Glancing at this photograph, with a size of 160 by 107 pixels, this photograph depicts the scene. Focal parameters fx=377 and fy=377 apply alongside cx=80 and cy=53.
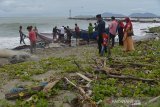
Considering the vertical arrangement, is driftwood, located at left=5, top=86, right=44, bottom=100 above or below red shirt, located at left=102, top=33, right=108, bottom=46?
below

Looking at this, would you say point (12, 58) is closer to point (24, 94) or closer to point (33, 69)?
point (33, 69)

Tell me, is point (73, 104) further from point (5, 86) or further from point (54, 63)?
point (54, 63)

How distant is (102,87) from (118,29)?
45.8 ft

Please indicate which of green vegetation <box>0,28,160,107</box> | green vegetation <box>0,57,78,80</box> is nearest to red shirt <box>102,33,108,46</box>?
green vegetation <box>0,57,78,80</box>

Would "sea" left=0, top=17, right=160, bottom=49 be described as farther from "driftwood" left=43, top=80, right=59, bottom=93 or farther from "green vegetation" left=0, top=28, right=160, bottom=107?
"driftwood" left=43, top=80, right=59, bottom=93

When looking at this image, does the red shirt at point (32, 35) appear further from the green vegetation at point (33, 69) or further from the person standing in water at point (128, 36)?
the green vegetation at point (33, 69)

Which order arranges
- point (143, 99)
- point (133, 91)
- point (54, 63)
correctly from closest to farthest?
point (143, 99)
point (133, 91)
point (54, 63)

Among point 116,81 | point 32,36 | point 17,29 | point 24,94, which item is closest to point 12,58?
point 32,36

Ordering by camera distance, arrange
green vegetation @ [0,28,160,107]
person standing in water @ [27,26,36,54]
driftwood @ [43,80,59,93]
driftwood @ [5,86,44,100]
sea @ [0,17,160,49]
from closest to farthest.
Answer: green vegetation @ [0,28,160,107] < driftwood @ [5,86,44,100] < driftwood @ [43,80,59,93] < person standing in water @ [27,26,36,54] < sea @ [0,17,160,49]

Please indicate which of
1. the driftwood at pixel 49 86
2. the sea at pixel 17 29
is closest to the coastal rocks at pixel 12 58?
the driftwood at pixel 49 86

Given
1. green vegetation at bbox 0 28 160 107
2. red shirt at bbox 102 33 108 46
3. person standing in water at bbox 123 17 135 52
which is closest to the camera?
green vegetation at bbox 0 28 160 107

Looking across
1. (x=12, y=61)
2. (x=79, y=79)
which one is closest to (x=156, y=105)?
(x=79, y=79)

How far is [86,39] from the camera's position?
31.2 metres

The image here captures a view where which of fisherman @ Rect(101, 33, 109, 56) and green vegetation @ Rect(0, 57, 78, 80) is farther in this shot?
fisherman @ Rect(101, 33, 109, 56)
